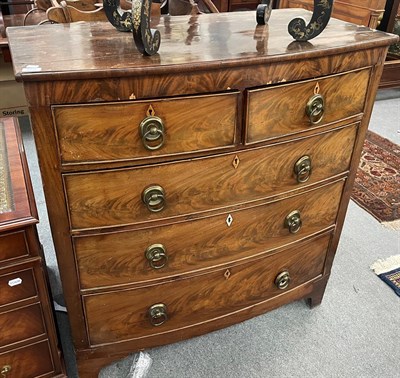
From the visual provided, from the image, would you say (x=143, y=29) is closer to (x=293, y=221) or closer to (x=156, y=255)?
(x=156, y=255)

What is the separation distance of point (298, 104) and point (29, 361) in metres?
1.02

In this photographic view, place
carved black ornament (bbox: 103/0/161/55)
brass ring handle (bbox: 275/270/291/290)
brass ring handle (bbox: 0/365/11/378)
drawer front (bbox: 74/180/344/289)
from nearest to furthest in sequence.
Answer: carved black ornament (bbox: 103/0/161/55), drawer front (bbox: 74/180/344/289), brass ring handle (bbox: 0/365/11/378), brass ring handle (bbox: 275/270/291/290)

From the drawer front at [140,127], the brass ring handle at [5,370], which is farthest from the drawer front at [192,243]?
the brass ring handle at [5,370]

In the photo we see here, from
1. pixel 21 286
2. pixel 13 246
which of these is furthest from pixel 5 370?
pixel 13 246

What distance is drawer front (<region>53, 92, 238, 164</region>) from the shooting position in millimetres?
858

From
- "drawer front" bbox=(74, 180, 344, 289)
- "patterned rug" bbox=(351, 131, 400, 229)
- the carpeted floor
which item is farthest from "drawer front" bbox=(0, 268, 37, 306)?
"patterned rug" bbox=(351, 131, 400, 229)

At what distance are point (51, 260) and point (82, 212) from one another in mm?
935

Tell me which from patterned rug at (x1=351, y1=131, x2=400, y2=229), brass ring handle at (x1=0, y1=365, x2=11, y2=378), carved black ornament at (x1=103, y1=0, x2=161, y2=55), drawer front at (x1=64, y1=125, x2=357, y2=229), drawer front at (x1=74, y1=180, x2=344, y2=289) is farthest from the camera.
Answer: patterned rug at (x1=351, y1=131, x2=400, y2=229)

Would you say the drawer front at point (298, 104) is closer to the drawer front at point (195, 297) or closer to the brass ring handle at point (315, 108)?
the brass ring handle at point (315, 108)

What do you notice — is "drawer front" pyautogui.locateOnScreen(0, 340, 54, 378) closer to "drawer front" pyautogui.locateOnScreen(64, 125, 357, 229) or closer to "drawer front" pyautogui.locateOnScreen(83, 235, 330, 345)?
"drawer front" pyautogui.locateOnScreen(83, 235, 330, 345)

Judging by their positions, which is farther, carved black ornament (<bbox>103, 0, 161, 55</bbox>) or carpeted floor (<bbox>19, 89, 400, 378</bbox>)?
carpeted floor (<bbox>19, 89, 400, 378</bbox>)

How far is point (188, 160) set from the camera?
98 cm

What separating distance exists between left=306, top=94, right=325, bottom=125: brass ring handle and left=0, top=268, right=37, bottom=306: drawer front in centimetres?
79

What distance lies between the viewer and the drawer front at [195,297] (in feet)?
3.83
